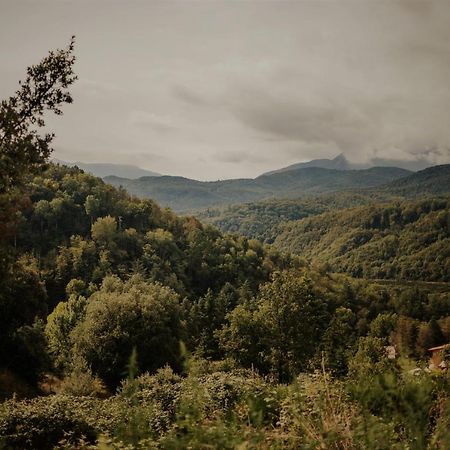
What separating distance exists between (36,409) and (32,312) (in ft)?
67.4

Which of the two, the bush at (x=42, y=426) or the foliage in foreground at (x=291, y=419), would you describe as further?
the bush at (x=42, y=426)

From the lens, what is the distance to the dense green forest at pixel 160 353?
4203 mm

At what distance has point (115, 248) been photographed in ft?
355

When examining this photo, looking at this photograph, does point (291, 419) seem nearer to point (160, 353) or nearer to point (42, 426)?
point (42, 426)

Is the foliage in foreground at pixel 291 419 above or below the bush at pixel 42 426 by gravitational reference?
above

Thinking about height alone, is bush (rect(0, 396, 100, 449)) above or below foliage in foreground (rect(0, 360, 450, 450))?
below

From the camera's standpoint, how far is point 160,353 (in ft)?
123

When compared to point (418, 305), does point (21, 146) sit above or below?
above

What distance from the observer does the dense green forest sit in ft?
13.8

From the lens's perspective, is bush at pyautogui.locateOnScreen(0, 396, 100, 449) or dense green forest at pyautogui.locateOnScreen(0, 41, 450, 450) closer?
dense green forest at pyautogui.locateOnScreen(0, 41, 450, 450)

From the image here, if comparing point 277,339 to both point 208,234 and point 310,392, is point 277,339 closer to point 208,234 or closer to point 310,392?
point 310,392

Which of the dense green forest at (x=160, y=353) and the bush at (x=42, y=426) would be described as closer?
the dense green forest at (x=160, y=353)

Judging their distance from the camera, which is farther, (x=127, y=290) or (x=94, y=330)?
(x=127, y=290)

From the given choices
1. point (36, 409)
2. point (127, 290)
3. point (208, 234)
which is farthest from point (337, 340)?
point (208, 234)
